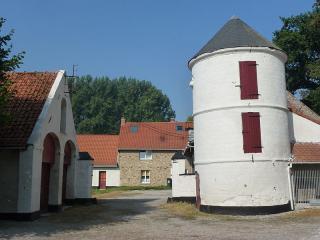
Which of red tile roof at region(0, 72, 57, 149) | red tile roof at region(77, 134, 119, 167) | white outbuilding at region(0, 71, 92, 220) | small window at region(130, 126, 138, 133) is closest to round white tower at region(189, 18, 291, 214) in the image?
white outbuilding at region(0, 71, 92, 220)

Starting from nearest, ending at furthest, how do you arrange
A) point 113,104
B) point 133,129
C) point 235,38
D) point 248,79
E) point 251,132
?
point 251,132, point 248,79, point 235,38, point 133,129, point 113,104

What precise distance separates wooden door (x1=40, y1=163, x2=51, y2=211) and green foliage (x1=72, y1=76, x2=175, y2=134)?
60.6 metres

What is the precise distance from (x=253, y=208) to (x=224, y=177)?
6.12ft

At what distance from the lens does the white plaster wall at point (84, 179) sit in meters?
25.4

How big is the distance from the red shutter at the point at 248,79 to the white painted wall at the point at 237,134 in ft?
0.64

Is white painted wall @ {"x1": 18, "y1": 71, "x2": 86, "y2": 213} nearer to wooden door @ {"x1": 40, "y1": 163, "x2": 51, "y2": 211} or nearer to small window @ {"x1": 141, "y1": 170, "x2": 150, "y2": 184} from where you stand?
wooden door @ {"x1": 40, "y1": 163, "x2": 51, "y2": 211}

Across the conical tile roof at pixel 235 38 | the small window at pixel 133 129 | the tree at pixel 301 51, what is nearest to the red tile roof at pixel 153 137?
the small window at pixel 133 129

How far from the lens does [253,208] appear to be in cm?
1844

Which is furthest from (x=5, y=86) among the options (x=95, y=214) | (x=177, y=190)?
(x=177, y=190)

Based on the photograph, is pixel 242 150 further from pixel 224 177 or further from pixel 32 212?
pixel 32 212

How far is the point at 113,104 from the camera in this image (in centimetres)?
9169

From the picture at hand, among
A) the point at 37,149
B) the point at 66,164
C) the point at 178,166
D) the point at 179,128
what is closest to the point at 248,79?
the point at 178,166

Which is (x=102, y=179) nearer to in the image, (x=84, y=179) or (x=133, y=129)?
(x=133, y=129)

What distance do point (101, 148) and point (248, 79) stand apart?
34.2m
